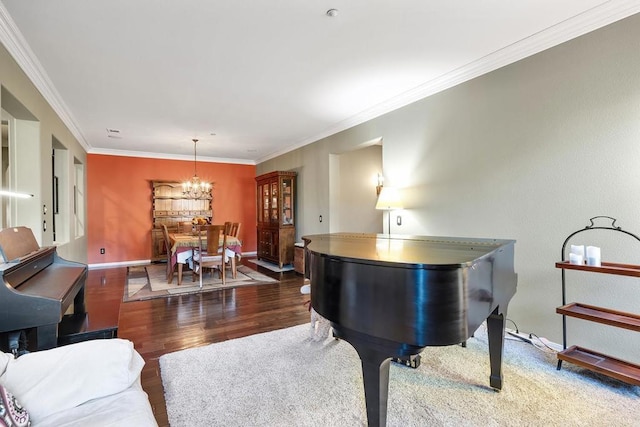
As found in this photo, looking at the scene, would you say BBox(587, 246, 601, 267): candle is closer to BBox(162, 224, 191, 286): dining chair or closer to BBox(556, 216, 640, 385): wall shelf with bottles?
BBox(556, 216, 640, 385): wall shelf with bottles

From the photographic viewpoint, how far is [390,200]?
12.2ft

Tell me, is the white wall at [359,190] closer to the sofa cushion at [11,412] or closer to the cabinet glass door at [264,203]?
the cabinet glass door at [264,203]

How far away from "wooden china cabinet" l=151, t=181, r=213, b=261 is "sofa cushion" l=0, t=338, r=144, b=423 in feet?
21.0

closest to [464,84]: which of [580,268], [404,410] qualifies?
[580,268]

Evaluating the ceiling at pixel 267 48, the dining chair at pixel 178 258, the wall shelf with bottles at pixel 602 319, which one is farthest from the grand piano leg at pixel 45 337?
the dining chair at pixel 178 258

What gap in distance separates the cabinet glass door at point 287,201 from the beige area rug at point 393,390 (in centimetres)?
391

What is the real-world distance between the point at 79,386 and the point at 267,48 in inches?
103

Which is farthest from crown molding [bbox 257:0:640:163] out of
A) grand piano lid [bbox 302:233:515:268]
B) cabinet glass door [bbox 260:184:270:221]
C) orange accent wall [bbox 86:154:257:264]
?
orange accent wall [bbox 86:154:257:264]

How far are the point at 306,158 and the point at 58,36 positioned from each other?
13.4ft

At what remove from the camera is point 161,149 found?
6.88 m

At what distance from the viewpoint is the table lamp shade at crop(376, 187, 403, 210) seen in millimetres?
3705

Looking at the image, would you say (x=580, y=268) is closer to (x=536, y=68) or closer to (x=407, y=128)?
(x=536, y=68)

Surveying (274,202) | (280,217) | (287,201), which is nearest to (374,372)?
(280,217)

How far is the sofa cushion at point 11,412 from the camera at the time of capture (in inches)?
36.2
